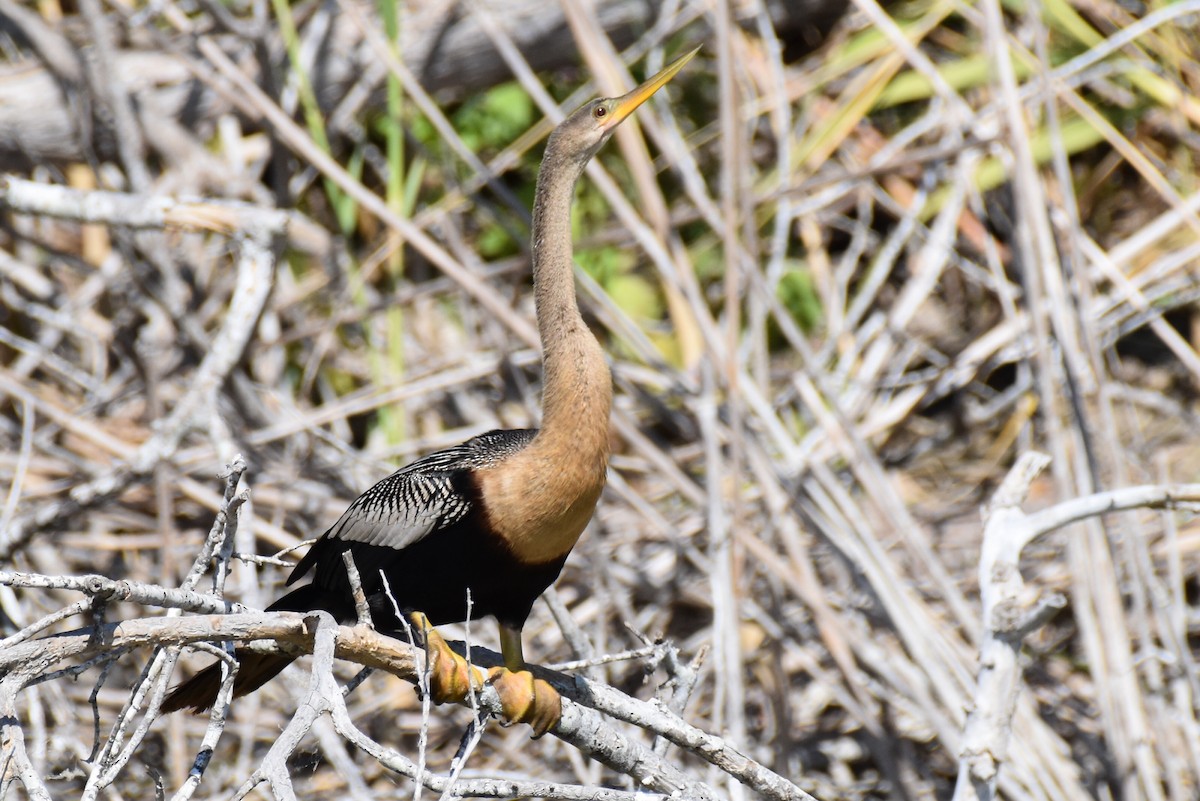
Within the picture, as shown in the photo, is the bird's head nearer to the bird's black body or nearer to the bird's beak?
the bird's beak

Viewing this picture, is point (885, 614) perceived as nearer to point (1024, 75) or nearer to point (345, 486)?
point (345, 486)

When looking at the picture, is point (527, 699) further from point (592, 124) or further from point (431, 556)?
point (592, 124)

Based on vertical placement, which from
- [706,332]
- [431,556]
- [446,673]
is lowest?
[706,332]

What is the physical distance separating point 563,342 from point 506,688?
63 cm

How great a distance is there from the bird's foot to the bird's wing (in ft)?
0.57

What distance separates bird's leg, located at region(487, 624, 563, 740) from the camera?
2.30 m

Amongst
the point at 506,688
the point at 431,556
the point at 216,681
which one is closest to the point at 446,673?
the point at 506,688

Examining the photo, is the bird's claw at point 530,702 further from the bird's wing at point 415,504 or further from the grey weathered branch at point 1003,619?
the grey weathered branch at point 1003,619

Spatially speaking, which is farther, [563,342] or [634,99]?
Answer: [634,99]

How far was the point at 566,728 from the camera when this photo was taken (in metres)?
2.29

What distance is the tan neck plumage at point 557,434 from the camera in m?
2.32

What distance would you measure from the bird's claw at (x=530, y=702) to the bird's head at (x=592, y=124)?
97 cm

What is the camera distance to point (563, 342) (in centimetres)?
236

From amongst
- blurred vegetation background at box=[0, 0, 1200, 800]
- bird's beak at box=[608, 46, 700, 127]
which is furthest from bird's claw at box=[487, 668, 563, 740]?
blurred vegetation background at box=[0, 0, 1200, 800]
